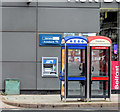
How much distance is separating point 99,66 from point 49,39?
3.51 m

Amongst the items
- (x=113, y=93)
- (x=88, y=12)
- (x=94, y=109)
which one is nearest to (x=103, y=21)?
(x=88, y=12)

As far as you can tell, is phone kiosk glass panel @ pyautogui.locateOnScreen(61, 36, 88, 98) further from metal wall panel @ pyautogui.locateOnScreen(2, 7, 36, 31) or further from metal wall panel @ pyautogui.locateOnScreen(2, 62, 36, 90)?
metal wall panel @ pyautogui.locateOnScreen(2, 7, 36, 31)

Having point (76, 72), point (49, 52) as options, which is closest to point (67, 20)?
point (49, 52)

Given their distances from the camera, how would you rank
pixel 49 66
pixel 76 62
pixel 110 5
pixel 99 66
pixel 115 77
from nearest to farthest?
pixel 76 62
pixel 99 66
pixel 49 66
pixel 115 77
pixel 110 5

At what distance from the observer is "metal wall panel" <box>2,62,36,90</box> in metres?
15.7

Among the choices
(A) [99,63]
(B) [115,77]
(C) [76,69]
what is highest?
(A) [99,63]

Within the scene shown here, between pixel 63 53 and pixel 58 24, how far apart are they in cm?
311

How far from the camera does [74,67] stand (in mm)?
12961

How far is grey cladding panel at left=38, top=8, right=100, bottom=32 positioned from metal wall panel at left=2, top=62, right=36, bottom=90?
1.95 meters

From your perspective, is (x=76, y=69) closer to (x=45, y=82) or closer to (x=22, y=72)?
(x=45, y=82)

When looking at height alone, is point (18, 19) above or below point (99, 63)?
above

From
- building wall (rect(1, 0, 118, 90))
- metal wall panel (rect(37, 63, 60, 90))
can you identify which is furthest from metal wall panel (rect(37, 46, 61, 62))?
metal wall panel (rect(37, 63, 60, 90))

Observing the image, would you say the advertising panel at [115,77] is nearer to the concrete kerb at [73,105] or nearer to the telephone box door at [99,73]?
the telephone box door at [99,73]

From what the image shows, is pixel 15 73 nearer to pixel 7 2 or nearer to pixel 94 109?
pixel 7 2
